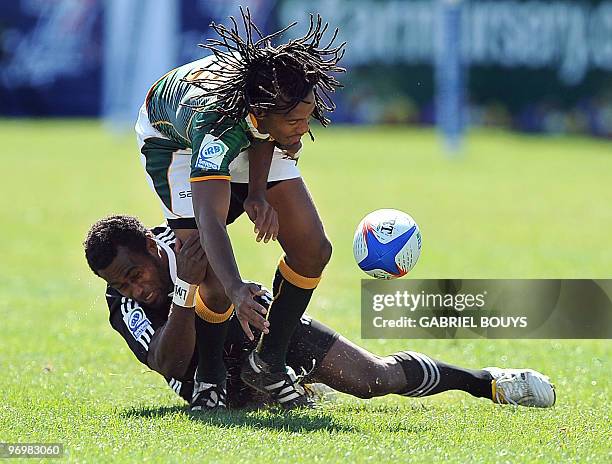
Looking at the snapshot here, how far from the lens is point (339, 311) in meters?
8.42

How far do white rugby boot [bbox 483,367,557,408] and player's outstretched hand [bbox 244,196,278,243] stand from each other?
1351mm

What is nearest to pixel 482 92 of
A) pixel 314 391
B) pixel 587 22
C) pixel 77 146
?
pixel 587 22

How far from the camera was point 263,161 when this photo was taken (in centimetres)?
536

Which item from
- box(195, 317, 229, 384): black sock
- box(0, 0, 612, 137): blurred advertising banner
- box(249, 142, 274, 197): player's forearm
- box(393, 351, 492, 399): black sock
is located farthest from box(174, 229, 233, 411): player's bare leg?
box(0, 0, 612, 137): blurred advertising banner

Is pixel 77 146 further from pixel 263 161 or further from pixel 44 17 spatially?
pixel 263 161

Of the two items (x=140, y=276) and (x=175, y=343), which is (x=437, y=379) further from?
(x=140, y=276)

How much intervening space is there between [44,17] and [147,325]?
2323 centimetres

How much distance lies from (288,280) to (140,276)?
701 mm

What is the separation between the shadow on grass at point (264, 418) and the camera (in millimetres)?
5023

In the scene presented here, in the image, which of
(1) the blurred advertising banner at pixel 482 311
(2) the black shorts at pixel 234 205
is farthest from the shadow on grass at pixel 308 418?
(1) the blurred advertising banner at pixel 482 311

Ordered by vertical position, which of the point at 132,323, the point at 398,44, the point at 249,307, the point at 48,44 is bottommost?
the point at 132,323

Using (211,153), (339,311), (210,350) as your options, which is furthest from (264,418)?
(339,311)

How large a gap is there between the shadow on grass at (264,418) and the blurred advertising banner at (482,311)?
2.11 metres

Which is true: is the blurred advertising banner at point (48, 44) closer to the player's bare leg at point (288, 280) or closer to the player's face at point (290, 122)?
the player's bare leg at point (288, 280)
